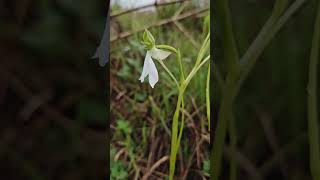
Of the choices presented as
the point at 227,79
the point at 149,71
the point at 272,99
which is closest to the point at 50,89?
the point at 149,71

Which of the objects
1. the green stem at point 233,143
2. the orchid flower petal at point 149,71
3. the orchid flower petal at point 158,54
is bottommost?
the green stem at point 233,143

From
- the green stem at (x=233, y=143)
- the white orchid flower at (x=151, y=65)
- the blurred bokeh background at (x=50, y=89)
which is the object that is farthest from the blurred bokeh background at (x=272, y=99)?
the blurred bokeh background at (x=50, y=89)

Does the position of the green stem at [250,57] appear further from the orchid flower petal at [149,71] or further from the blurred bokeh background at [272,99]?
the orchid flower petal at [149,71]

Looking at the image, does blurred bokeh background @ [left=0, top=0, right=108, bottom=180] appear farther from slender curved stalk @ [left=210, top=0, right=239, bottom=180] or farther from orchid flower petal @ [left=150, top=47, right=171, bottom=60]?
slender curved stalk @ [left=210, top=0, right=239, bottom=180]

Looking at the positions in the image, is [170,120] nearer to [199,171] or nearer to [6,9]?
[199,171]

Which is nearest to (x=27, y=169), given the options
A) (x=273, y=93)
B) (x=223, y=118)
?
(x=223, y=118)

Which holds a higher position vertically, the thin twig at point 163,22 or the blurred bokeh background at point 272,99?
the thin twig at point 163,22

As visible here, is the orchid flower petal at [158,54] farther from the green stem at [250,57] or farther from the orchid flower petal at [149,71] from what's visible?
the green stem at [250,57]
